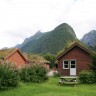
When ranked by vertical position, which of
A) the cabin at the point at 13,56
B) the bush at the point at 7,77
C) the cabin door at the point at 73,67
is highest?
the cabin at the point at 13,56

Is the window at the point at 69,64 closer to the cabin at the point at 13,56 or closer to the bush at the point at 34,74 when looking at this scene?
the cabin at the point at 13,56

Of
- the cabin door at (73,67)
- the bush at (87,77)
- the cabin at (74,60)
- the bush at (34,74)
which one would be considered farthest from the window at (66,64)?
the bush at (87,77)

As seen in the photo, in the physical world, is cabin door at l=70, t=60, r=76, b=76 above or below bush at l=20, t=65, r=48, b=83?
above

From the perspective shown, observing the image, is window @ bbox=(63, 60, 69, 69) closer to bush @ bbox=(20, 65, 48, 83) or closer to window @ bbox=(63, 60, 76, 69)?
window @ bbox=(63, 60, 76, 69)

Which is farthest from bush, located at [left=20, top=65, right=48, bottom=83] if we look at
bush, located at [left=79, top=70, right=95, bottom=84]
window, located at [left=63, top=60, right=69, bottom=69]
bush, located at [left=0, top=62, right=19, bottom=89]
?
window, located at [left=63, top=60, right=69, bottom=69]

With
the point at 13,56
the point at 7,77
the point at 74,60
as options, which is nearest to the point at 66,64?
the point at 74,60

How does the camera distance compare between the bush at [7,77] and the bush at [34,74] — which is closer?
the bush at [7,77]

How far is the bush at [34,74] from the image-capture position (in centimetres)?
2708

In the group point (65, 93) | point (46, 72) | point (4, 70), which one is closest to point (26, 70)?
point (46, 72)

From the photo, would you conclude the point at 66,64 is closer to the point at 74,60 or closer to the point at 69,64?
the point at 69,64

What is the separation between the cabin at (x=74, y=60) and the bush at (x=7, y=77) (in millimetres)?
15340

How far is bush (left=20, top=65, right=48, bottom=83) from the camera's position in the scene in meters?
27.1

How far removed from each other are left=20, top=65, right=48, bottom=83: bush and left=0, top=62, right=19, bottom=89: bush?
2806 mm

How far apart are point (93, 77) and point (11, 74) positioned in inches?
316
